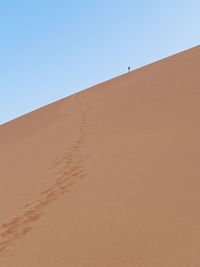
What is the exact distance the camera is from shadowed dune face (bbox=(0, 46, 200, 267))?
83.4 inches

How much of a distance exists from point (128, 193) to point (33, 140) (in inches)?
191

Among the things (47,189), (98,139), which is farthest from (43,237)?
(98,139)

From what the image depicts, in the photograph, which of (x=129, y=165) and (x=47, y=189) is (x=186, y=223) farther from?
(x=47, y=189)

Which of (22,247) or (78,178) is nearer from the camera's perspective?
(22,247)

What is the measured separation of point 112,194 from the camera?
3.07 m

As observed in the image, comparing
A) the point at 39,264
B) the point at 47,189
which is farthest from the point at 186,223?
the point at 47,189

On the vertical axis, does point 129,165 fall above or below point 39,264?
above

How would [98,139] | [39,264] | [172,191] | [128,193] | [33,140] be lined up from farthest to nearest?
1. [33,140]
2. [98,139]
3. [128,193]
4. [172,191]
5. [39,264]

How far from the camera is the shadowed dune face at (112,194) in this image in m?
2.12

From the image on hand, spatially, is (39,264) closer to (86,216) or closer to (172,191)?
(86,216)

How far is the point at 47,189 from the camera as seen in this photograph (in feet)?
12.6

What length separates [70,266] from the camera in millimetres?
2062

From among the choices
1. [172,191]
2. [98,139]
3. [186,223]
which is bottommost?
[186,223]

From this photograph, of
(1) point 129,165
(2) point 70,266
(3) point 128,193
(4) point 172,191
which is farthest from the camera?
(1) point 129,165
